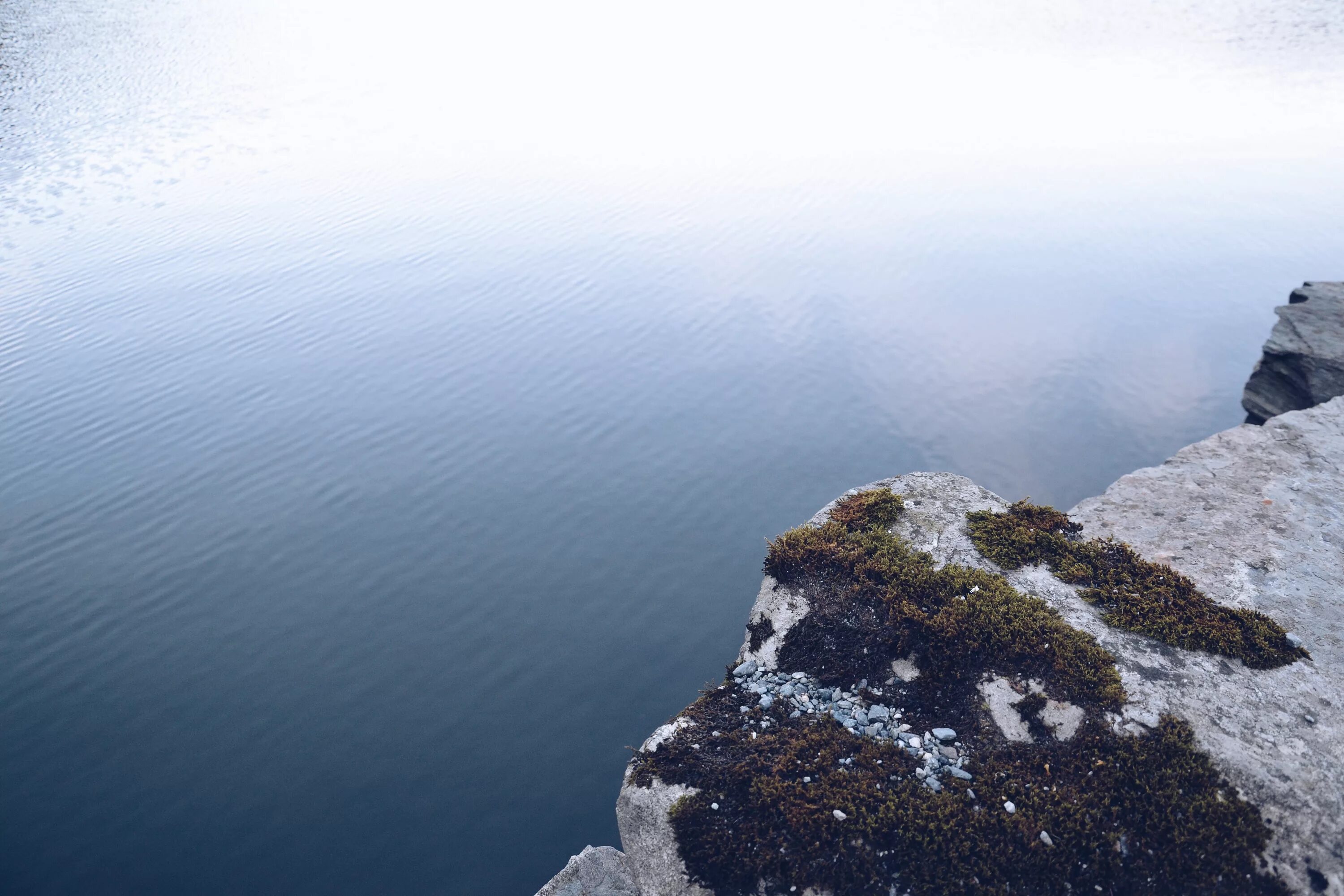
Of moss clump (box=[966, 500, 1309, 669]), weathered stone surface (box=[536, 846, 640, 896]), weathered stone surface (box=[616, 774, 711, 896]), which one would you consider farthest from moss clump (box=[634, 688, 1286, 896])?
moss clump (box=[966, 500, 1309, 669])

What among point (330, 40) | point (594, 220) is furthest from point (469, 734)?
point (330, 40)

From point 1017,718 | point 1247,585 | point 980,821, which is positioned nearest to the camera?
point 980,821

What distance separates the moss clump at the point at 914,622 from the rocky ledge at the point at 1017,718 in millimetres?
34

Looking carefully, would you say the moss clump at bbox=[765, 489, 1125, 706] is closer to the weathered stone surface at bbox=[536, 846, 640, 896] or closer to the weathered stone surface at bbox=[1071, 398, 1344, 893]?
the weathered stone surface at bbox=[1071, 398, 1344, 893]

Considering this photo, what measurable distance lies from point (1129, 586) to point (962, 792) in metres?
4.54

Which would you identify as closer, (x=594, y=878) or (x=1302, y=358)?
(x=594, y=878)

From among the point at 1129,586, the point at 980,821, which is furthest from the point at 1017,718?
the point at 1129,586

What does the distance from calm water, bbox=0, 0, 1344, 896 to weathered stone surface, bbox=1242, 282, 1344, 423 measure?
1.55 meters

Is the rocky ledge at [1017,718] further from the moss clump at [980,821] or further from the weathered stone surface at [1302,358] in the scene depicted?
the weathered stone surface at [1302,358]

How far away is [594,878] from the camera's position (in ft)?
32.4

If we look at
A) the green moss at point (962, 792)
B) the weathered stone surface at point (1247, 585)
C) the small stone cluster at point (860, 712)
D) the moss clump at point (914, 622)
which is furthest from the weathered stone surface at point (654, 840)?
the moss clump at point (914, 622)

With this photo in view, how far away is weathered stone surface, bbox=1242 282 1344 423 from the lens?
765 inches

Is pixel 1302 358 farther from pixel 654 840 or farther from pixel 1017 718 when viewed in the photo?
pixel 654 840

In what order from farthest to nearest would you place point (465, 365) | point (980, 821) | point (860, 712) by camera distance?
point (465, 365) → point (860, 712) → point (980, 821)
